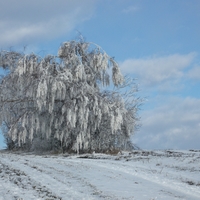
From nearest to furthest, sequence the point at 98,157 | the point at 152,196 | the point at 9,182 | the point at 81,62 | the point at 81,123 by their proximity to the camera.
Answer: the point at 152,196 < the point at 9,182 < the point at 98,157 < the point at 81,123 < the point at 81,62

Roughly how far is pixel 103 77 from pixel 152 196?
61.9 ft

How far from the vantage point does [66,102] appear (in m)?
24.6

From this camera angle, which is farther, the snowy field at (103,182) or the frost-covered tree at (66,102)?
the frost-covered tree at (66,102)

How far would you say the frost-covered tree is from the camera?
24547 millimetres

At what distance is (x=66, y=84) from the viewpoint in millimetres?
25297

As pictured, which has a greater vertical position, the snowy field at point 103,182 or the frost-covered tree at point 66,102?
the frost-covered tree at point 66,102

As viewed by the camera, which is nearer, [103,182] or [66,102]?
[103,182]

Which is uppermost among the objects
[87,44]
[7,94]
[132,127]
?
[87,44]

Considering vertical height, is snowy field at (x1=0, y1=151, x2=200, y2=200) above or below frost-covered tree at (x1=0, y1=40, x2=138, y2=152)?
below

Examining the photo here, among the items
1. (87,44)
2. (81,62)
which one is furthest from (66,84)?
(87,44)

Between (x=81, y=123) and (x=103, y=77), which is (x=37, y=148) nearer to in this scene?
(x=81, y=123)

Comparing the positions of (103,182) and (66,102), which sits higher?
(66,102)

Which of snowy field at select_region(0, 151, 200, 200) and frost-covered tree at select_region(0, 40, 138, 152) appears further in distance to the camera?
frost-covered tree at select_region(0, 40, 138, 152)

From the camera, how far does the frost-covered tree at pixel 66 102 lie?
24.5 meters
